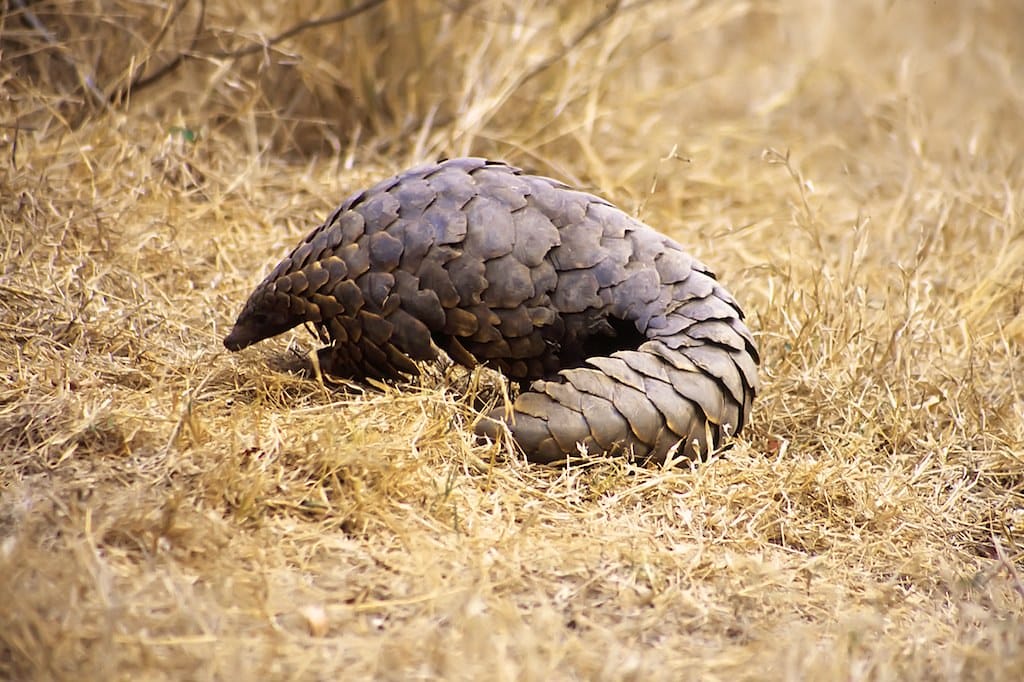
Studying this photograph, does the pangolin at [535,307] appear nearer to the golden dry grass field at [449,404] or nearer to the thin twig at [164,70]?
the golden dry grass field at [449,404]

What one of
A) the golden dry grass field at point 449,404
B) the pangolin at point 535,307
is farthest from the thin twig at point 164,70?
the pangolin at point 535,307

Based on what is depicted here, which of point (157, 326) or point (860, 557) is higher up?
point (157, 326)

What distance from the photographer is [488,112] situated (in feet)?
14.2

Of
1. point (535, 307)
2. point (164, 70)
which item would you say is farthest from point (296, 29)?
point (535, 307)

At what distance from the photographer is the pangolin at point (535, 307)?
2463 mm

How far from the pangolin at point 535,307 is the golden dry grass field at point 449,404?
101 millimetres

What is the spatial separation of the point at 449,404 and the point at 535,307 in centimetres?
29

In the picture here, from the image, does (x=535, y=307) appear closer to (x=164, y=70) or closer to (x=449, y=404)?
(x=449, y=404)

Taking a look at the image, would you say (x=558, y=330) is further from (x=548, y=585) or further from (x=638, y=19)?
(x=638, y=19)

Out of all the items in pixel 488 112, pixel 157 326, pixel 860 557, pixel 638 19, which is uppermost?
pixel 638 19

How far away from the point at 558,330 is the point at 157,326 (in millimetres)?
1074

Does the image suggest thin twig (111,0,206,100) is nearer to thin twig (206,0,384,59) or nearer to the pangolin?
thin twig (206,0,384,59)

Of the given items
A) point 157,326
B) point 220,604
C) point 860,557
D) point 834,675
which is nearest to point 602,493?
point 860,557

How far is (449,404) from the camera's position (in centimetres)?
250
